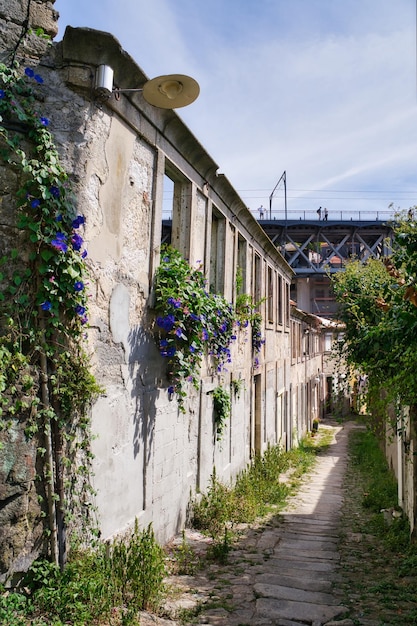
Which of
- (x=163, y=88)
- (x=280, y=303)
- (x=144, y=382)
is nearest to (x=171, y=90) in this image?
(x=163, y=88)

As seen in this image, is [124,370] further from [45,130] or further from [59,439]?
[45,130]

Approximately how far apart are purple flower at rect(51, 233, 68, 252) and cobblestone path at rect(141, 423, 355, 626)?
108 inches

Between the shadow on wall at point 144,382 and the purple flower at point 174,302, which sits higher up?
the purple flower at point 174,302

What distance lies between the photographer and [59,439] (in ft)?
11.8

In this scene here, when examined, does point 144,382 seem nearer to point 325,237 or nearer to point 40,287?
point 40,287

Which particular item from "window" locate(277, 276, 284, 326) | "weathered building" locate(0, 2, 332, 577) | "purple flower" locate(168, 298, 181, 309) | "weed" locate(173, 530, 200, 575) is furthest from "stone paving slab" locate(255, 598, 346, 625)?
"window" locate(277, 276, 284, 326)

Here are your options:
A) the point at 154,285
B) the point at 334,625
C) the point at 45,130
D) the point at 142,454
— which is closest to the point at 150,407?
the point at 142,454

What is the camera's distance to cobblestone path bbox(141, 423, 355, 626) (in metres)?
4.04

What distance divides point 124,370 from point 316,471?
977 cm

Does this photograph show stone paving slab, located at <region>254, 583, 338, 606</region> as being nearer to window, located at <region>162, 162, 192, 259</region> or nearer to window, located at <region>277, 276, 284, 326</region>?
window, located at <region>162, 162, 192, 259</region>

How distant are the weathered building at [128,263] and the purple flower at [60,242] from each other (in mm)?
351

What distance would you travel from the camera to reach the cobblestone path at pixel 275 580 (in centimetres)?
404

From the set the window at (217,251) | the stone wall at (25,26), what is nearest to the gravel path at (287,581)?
the window at (217,251)

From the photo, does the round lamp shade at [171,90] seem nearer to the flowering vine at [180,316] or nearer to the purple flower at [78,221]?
the purple flower at [78,221]
